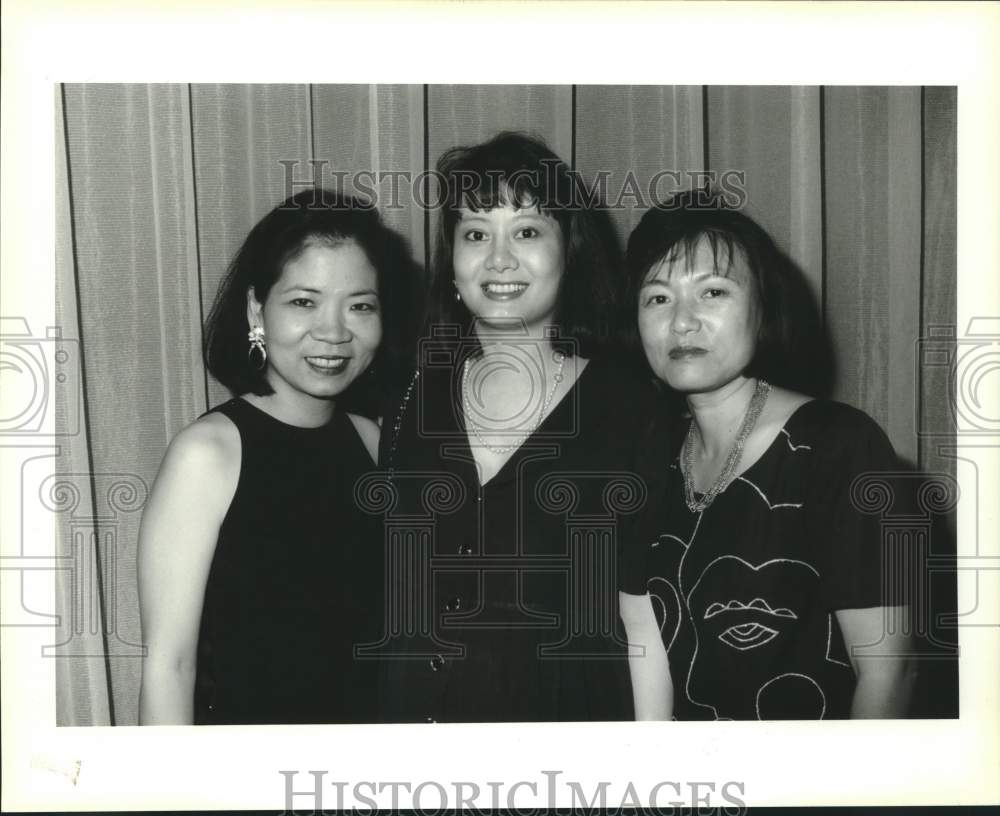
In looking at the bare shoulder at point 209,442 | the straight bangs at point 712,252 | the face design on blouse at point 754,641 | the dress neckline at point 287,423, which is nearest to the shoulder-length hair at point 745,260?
the straight bangs at point 712,252

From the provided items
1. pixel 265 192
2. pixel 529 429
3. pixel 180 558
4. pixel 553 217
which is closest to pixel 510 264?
pixel 553 217

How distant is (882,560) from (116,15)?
1.22 m

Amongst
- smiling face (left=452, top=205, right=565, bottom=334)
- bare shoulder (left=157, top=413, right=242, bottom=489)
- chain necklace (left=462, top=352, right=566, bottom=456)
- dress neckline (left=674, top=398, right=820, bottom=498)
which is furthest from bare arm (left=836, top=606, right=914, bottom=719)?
bare shoulder (left=157, top=413, right=242, bottom=489)

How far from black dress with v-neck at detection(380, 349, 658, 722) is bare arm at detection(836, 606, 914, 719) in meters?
0.30

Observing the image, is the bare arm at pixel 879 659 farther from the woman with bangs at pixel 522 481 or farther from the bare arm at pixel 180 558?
the bare arm at pixel 180 558

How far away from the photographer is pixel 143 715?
1273mm

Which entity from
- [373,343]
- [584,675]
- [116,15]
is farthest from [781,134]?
[116,15]

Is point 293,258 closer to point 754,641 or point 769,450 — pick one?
point 769,450

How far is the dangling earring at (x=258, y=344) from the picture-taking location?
128 cm

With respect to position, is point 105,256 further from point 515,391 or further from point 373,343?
point 515,391

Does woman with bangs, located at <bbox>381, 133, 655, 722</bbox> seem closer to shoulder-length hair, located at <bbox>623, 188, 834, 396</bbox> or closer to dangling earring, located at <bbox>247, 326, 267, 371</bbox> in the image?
shoulder-length hair, located at <bbox>623, 188, 834, 396</bbox>

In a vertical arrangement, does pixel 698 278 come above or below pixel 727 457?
above

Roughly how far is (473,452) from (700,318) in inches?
13.4

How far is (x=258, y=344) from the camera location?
1282 mm
